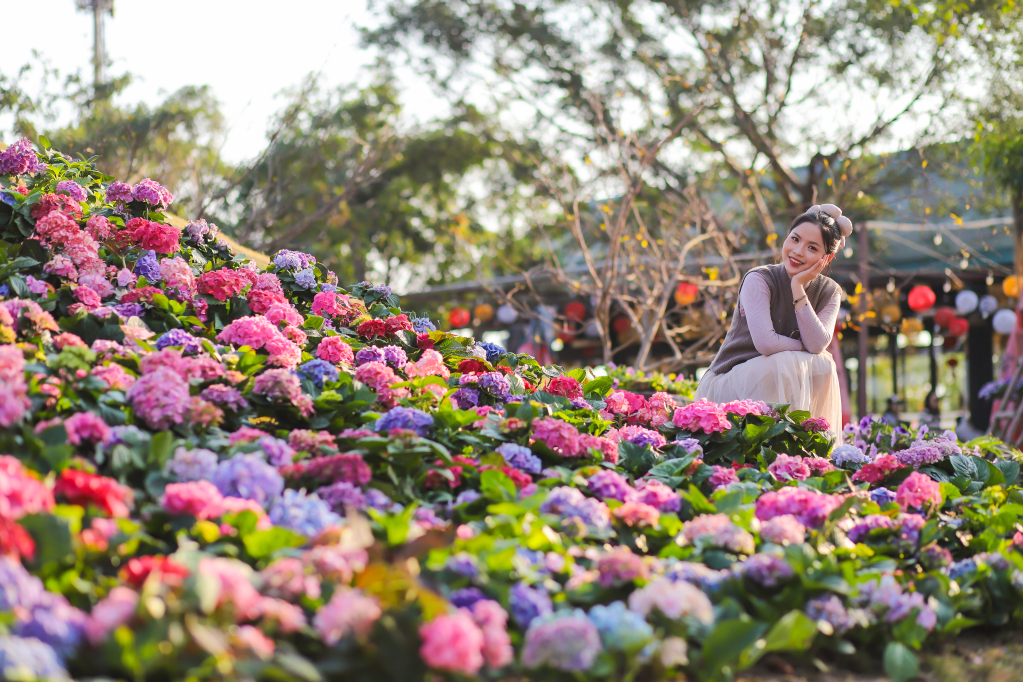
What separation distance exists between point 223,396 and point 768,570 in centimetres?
148

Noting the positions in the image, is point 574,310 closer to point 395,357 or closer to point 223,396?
point 395,357

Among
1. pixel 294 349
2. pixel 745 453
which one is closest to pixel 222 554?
pixel 294 349

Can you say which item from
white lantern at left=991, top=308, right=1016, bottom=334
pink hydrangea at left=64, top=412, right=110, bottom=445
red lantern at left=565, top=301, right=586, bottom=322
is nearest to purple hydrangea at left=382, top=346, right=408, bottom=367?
pink hydrangea at left=64, top=412, right=110, bottom=445

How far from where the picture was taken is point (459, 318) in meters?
12.4

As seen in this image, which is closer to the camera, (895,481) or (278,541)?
(278,541)

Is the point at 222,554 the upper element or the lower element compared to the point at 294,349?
lower

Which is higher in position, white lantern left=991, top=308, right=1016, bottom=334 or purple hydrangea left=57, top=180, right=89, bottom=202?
purple hydrangea left=57, top=180, right=89, bottom=202

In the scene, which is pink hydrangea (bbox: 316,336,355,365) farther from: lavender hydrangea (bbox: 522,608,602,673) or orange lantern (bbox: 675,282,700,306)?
orange lantern (bbox: 675,282,700,306)

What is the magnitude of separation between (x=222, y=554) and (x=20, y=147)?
279cm

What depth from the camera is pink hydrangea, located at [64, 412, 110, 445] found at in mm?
1846

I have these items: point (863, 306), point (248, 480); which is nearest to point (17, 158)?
point (248, 480)

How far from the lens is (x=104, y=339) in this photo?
104 inches

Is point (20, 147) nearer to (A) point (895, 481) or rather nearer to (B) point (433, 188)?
(A) point (895, 481)

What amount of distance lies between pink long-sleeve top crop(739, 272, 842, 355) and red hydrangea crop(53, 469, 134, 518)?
2.58 metres
